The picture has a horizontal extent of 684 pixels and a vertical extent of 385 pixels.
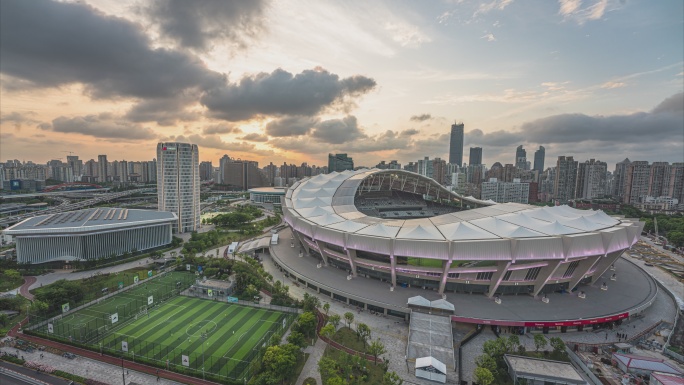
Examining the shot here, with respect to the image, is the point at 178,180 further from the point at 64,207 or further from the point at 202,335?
the point at 64,207

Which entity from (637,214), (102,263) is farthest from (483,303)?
(637,214)

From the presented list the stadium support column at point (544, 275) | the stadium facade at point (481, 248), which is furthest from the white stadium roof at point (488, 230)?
the stadium support column at point (544, 275)

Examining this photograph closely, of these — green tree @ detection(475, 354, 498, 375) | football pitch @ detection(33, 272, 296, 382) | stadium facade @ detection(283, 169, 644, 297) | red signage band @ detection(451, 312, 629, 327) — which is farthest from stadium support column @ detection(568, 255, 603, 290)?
football pitch @ detection(33, 272, 296, 382)

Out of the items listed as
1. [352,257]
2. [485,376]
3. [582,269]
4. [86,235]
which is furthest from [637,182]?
[86,235]

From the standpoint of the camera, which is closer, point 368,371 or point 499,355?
point 368,371

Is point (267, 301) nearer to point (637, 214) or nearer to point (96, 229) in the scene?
point (96, 229)
